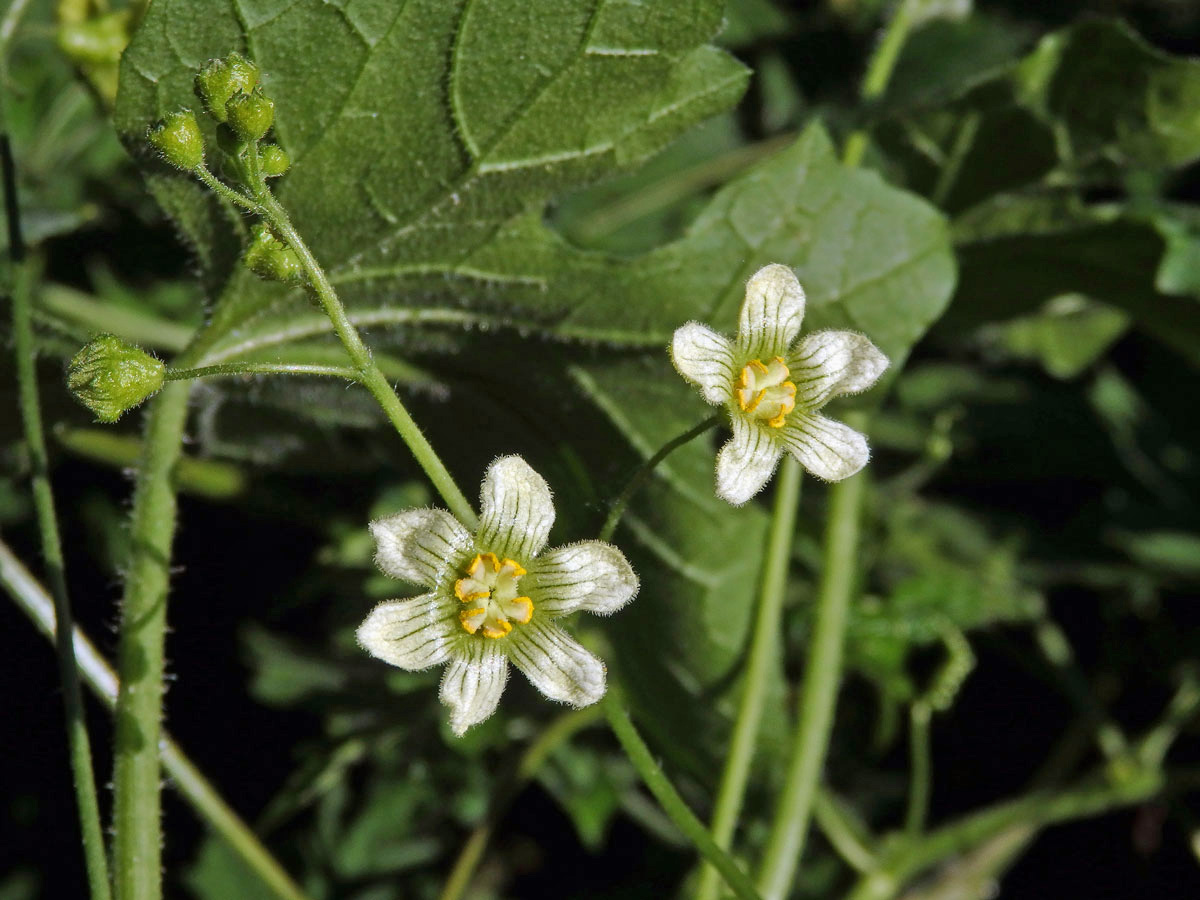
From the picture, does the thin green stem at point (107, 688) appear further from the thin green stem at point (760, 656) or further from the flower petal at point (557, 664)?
the thin green stem at point (760, 656)

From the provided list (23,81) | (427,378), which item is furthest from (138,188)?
(427,378)

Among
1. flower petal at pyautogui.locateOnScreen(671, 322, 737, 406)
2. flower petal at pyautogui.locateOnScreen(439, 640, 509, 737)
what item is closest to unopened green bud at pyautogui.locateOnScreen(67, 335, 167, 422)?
flower petal at pyautogui.locateOnScreen(439, 640, 509, 737)

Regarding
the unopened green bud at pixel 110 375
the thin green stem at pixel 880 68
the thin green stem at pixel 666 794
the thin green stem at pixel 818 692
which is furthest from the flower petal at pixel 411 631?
the thin green stem at pixel 880 68

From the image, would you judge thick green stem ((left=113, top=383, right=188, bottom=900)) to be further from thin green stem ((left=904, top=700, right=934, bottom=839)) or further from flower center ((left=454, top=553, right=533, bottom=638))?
thin green stem ((left=904, top=700, right=934, bottom=839))

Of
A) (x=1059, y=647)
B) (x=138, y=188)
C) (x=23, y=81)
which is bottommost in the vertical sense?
(x=1059, y=647)

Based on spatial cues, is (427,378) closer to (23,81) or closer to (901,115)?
(901,115)

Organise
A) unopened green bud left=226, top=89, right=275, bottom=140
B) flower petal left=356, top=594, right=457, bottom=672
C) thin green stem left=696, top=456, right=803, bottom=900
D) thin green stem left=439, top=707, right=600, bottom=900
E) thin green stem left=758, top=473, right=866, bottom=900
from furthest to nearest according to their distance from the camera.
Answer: thin green stem left=439, top=707, right=600, bottom=900, thin green stem left=758, top=473, right=866, bottom=900, thin green stem left=696, top=456, right=803, bottom=900, flower petal left=356, top=594, right=457, bottom=672, unopened green bud left=226, top=89, right=275, bottom=140

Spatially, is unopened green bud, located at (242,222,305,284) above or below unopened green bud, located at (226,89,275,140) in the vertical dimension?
below
